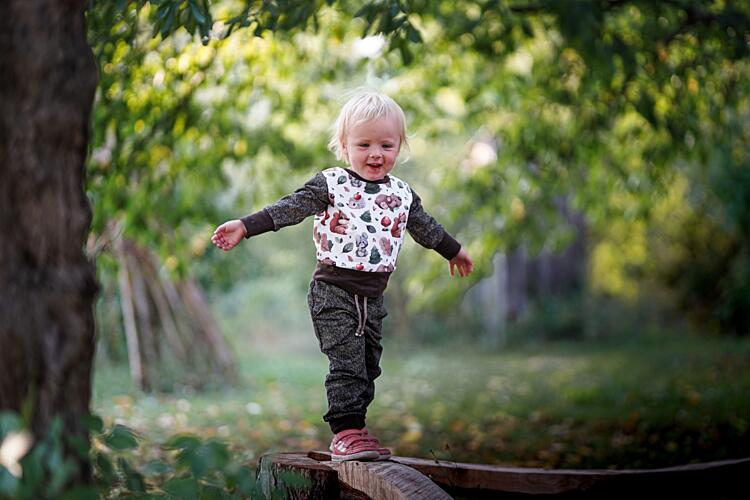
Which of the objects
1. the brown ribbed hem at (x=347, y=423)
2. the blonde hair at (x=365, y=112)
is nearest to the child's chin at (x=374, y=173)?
the blonde hair at (x=365, y=112)

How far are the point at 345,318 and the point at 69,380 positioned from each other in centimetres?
114

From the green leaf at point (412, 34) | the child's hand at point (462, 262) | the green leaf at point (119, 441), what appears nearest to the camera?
the green leaf at point (119, 441)

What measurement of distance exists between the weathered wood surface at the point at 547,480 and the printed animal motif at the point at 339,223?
2.57 feet

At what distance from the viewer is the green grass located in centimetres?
515

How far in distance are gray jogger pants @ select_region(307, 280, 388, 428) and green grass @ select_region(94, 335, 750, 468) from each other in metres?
0.95

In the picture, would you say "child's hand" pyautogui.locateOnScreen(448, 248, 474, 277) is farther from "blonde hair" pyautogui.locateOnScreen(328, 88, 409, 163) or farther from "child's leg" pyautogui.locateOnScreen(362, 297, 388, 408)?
"blonde hair" pyautogui.locateOnScreen(328, 88, 409, 163)

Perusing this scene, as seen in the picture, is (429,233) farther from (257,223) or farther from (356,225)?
(257,223)

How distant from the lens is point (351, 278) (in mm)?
3049

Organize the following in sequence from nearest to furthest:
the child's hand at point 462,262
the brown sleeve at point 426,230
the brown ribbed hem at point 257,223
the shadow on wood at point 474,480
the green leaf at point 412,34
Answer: the shadow on wood at point 474,480
the brown ribbed hem at point 257,223
the brown sleeve at point 426,230
the child's hand at point 462,262
the green leaf at point 412,34

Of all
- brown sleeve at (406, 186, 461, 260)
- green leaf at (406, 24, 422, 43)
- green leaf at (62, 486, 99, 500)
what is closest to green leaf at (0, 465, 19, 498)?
green leaf at (62, 486, 99, 500)

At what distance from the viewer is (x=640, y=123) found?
854cm

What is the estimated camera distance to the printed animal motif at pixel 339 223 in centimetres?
304

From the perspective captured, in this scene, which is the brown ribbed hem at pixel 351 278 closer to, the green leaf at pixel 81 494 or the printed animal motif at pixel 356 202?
the printed animal motif at pixel 356 202

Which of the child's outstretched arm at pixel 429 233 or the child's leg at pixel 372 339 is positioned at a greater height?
the child's outstretched arm at pixel 429 233
